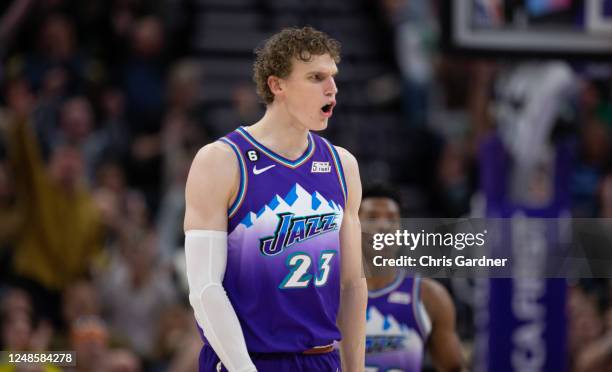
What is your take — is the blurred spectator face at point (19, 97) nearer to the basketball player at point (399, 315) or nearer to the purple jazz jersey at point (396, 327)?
the basketball player at point (399, 315)

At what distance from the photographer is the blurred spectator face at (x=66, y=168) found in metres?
10.3

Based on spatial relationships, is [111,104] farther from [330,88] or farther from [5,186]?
[330,88]

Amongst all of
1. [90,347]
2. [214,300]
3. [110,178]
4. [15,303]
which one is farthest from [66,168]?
[214,300]

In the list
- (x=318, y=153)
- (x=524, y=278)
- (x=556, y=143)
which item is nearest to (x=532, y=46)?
(x=556, y=143)

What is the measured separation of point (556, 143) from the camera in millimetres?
9180

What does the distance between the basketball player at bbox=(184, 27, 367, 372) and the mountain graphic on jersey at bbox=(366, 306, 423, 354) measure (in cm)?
134

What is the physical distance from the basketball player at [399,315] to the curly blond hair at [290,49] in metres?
1.45

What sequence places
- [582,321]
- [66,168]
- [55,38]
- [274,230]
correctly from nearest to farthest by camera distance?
[274,230] < [582,321] < [66,168] < [55,38]

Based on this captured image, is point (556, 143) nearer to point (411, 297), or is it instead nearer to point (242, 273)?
point (411, 297)

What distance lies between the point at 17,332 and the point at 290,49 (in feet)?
15.9

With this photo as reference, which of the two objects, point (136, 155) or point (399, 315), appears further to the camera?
point (136, 155)

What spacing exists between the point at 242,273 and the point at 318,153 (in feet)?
2.14

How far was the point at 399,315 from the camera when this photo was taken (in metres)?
6.29

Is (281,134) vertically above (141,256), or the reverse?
(281,134)
